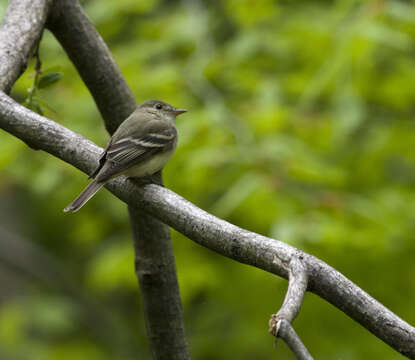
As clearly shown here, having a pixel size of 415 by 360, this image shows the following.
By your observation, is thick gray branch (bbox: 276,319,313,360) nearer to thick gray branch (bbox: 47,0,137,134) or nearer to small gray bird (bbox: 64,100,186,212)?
small gray bird (bbox: 64,100,186,212)

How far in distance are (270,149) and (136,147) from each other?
109cm

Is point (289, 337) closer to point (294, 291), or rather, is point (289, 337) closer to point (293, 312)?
point (293, 312)

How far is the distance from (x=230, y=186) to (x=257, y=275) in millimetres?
824

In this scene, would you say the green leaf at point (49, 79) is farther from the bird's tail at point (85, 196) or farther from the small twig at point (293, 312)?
the small twig at point (293, 312)

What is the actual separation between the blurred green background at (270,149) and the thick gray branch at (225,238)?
1646 millimetres

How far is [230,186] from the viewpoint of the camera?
5.07 metres

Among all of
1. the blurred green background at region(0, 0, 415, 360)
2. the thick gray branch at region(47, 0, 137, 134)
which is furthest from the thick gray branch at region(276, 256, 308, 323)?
the blurred green background at region(0, 0, 415, 360)

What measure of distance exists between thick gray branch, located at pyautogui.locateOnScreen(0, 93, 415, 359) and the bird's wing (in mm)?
617

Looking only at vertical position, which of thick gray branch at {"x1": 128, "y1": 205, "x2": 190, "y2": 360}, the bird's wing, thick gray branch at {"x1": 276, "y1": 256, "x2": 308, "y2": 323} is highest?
A: the bird's wing

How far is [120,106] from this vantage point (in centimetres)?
361

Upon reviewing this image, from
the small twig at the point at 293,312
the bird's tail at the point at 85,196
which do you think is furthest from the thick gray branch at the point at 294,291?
the bird's tail at the point at 85,196

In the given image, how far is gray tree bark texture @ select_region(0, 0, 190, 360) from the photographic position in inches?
133

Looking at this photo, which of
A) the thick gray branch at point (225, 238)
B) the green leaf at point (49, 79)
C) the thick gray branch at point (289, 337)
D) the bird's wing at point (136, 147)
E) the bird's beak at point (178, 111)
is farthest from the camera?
the bird's beak at point (178, 111)

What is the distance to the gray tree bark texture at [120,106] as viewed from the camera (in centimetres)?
337
